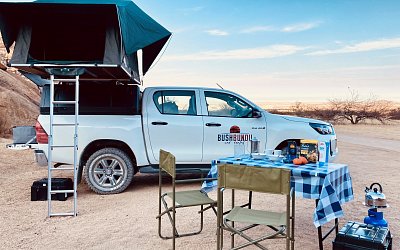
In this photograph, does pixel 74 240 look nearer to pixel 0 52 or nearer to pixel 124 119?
pixel 124 119

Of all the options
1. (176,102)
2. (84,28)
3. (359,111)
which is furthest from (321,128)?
(359,111)

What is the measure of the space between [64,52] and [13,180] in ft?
9.11

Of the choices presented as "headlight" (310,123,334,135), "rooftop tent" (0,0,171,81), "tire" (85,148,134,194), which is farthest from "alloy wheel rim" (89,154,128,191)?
"headlight" (310,123,334,135)

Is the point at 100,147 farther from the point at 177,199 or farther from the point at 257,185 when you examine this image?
the point at 257,185

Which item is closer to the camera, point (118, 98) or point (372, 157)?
point (118, 98)

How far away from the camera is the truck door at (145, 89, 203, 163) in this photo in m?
7.51

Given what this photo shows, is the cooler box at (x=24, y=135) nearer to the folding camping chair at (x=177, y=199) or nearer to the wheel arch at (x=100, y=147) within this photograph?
the wheel arch at (x=100, y=147)

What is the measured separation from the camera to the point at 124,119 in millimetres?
7418

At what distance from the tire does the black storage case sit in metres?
4.06

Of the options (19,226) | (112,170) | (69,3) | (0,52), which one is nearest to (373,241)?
(19,226)

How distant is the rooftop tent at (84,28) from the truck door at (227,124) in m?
1.48

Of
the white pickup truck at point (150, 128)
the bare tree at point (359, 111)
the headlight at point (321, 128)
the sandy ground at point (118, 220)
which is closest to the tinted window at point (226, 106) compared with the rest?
the white pickup truck at point (150, 128)

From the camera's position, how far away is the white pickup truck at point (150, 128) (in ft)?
23.9

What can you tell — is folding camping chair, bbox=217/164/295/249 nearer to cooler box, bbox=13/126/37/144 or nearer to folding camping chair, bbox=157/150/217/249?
folding camping chair, bbox=157/150/217/249
